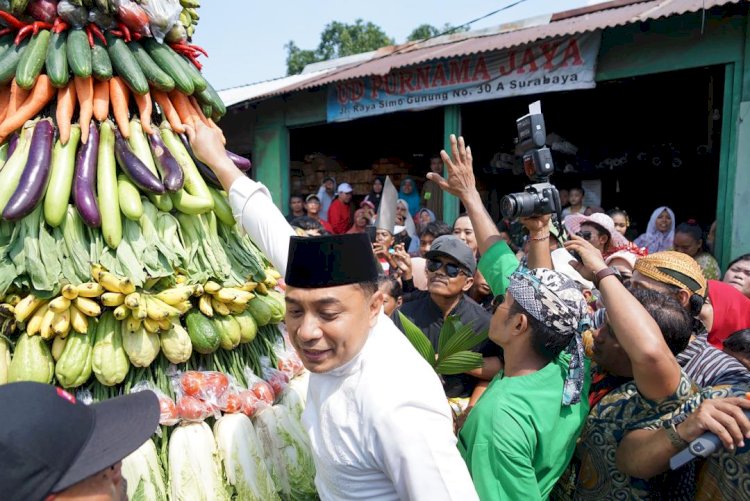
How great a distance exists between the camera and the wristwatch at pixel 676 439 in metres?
1.48

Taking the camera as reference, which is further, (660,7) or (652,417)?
(660,7)

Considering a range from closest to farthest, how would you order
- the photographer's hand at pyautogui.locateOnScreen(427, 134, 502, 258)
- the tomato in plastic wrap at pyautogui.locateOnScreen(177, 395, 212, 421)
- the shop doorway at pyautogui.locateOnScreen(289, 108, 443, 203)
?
the tomato in plastic wrap at pyautogui.locateOnScreen(177, 395, 212, 421), the photographer's hand at pyautogui.locateOnScreen(427, 134, 502, 258), the shop doorway at pyautogui.locateOnScreen(289, 108, 443, 203)

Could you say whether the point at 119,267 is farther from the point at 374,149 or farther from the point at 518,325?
the point at 374,149

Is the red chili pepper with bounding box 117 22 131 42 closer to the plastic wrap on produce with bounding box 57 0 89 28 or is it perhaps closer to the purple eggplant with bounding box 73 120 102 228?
the plastic wrap on produce with bounding box 57 0 89 28

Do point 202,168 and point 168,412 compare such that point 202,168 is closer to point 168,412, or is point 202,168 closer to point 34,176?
point 34,176

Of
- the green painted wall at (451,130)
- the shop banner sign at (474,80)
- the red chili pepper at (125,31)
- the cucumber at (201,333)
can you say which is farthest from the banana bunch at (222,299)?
the green painted wall at (451,130)

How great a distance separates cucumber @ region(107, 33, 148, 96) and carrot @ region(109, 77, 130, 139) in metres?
0.04

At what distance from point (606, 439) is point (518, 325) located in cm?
46

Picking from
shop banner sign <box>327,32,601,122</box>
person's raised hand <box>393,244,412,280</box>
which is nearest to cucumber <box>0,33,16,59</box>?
person's raised hand <box>393,244,412,280</box>

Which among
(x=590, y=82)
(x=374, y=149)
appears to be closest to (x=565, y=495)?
(x=590, y=82)

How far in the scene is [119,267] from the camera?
6.34 ft

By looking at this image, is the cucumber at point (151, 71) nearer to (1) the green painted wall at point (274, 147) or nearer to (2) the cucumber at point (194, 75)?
(2) the cucumber at point (194, 75)

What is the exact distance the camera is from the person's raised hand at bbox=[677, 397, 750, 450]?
54.2 inches

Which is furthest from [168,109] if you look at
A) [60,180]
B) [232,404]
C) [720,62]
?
[720,62]
